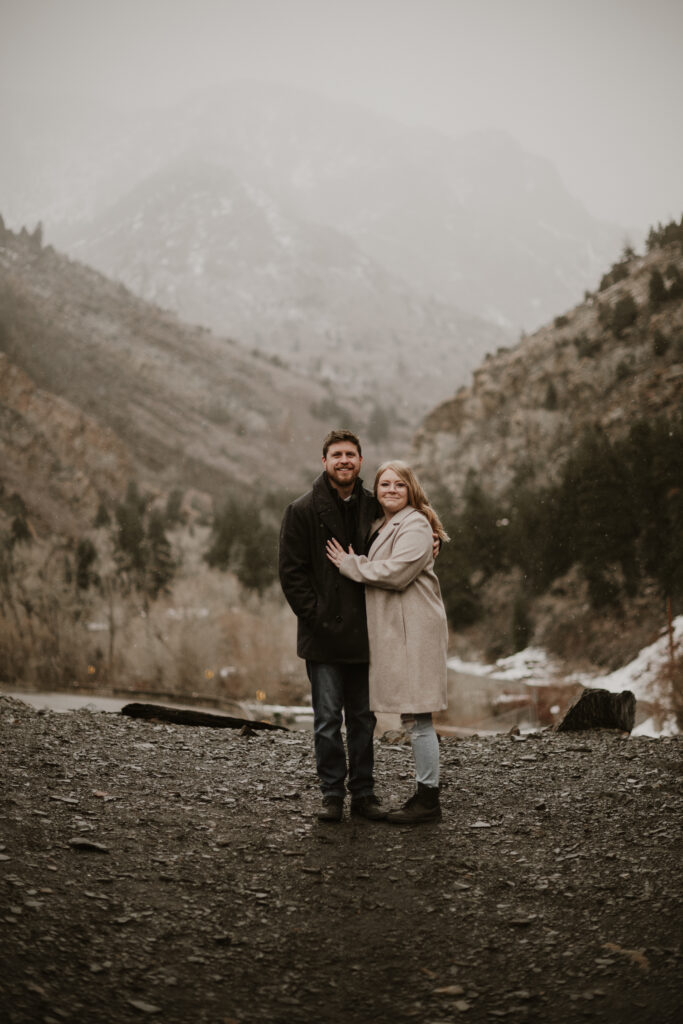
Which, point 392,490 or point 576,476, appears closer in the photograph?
point 392,490

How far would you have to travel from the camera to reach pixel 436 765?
5.25 metres

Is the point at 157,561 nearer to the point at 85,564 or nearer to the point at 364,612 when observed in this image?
the point at 85,564

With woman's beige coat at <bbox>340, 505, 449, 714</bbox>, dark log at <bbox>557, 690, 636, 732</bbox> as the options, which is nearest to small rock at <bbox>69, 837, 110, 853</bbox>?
woman's beige coat at <bbox>340, 505, 449, 714</bbox>

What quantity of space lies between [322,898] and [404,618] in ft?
4.80

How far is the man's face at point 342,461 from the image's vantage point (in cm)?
513

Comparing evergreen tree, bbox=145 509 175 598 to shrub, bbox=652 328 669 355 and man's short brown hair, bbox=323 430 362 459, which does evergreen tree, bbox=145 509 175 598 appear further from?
man's short brown hair, bbox=323 430 362 459

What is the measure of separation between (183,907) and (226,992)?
2.26 ft

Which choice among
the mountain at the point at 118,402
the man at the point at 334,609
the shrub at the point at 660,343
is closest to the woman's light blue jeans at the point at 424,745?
the man at the point at 334,609

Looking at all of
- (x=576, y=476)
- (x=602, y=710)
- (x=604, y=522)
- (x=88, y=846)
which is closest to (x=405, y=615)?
(x=88, y=846)

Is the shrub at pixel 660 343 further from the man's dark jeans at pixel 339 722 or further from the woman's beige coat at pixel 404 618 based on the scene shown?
the man's dark jeans at pixel 339 722

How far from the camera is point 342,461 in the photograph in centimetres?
512

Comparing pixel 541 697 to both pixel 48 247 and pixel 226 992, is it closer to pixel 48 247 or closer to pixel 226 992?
pixel 226 992

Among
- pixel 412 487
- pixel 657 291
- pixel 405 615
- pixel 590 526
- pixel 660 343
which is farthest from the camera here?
pixel 657 291

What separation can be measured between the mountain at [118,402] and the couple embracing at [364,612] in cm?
6170
